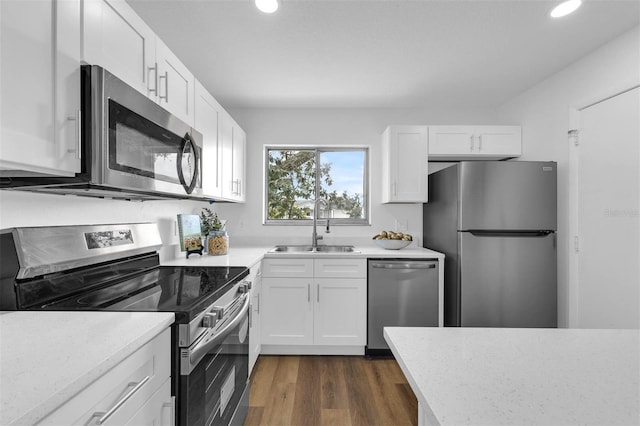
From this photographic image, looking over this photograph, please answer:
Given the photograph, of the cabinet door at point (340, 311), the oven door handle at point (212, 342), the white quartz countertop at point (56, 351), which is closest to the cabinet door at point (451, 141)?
the cabinet door at point (340, 311)

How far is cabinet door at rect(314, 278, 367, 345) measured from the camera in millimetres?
2715

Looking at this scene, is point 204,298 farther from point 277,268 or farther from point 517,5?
point 517,5

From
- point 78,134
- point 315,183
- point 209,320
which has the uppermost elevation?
point 315,183

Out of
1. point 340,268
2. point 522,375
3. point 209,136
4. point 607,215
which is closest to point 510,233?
point 607,215

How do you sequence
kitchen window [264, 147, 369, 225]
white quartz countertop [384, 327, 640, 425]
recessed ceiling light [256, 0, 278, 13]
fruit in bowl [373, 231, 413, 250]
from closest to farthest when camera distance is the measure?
white quartz countertop [384, 327, 640, 425]
recessed ceiling light [256, 0, 278, 13]
fruit in bowl [373, 231, 413, 250]
kitchen window [264, 147, 369, 225]

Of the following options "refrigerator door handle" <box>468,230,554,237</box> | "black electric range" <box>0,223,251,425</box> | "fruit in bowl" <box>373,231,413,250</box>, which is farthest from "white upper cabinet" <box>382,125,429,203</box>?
"black electric range" <box>0,223,251,425</box>

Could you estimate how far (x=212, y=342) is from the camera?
1.24 meters

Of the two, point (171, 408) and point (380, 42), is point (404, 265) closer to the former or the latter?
point (380, 42)

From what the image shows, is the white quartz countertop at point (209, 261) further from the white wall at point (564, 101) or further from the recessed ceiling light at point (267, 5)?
the white wall at point (564, 101)

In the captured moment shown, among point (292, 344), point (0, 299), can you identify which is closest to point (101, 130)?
point (0, 299)

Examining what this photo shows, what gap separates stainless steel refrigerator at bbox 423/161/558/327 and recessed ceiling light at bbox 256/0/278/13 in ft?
6.03

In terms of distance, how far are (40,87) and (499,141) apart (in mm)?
3407

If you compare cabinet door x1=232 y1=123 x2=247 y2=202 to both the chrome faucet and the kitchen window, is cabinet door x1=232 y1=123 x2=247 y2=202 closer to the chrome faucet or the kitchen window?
the kitchen window

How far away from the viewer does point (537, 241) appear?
2.51 meters
